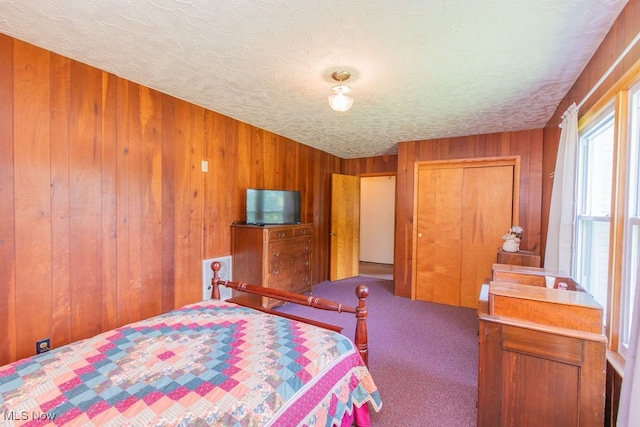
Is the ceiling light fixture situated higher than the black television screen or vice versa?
the ceiling light fixture

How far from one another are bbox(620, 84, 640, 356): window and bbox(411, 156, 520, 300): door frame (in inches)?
95.8

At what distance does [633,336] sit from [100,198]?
3205mm

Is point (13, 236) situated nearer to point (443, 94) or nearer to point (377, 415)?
point (377, 415)

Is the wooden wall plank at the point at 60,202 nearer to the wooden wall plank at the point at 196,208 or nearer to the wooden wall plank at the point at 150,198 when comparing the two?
the wooden wall plank at the point at 150,198

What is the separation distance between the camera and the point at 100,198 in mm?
2230

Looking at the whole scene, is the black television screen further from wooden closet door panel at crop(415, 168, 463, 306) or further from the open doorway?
the open doorway

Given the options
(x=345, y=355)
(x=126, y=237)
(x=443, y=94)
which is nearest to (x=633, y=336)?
(x=345, y=355)

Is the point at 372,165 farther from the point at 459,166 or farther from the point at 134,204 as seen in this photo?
the point at 134,204

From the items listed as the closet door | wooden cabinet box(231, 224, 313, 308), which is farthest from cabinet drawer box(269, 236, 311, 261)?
the closet door

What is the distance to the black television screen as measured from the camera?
3.48m

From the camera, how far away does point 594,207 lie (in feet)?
6.85

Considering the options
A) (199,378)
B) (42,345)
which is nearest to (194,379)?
(199,378)

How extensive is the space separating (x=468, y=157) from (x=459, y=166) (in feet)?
0.55

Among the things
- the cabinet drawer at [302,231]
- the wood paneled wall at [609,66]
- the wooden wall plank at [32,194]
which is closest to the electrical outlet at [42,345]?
the wooden wall plank at [32,194]
